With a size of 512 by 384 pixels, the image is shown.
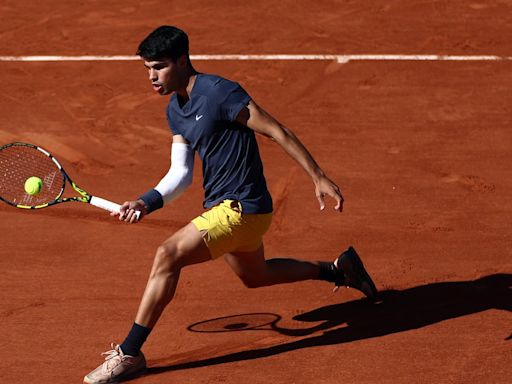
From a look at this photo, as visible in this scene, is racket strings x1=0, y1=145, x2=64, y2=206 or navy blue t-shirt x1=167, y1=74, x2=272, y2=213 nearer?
navy blue t-shirt x1=167, y1=74, x2=272, y2=213

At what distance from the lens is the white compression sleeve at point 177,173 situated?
7668 mm

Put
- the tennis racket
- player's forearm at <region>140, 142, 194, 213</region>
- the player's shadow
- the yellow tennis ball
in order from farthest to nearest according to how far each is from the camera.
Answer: the tennis racket < the yellow tennis ball < the player's shadow < player's forearm at <region>140, 142, 194, 213</region>

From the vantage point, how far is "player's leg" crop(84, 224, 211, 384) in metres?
7.27

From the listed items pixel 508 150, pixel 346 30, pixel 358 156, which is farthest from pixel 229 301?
pixel 346 30

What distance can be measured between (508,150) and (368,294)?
3.07 metres

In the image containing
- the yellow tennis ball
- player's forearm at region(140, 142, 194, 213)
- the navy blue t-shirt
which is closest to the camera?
the navy blue t-shirt

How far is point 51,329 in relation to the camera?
8.22 m

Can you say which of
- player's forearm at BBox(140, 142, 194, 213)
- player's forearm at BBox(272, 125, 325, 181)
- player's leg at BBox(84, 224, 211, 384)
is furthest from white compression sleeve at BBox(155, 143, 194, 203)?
player's forearm at BBox(272, 125, 325, 181)

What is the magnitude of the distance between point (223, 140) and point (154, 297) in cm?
110

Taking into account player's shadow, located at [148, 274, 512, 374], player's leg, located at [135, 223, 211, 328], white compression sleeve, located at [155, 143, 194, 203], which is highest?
white compression sleeve, located at [155, 143, 194, 203]

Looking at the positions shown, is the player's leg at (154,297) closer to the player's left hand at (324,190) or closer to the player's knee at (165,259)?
the player's knee at (165,259)

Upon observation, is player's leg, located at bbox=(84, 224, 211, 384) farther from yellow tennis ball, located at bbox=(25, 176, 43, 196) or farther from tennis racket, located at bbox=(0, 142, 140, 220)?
tennis racket, located at bbox=(0, 142, 140, 220)

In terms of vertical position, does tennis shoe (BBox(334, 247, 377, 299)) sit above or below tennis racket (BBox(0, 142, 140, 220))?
below

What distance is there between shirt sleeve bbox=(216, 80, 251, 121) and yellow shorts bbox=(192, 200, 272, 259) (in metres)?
0.57
